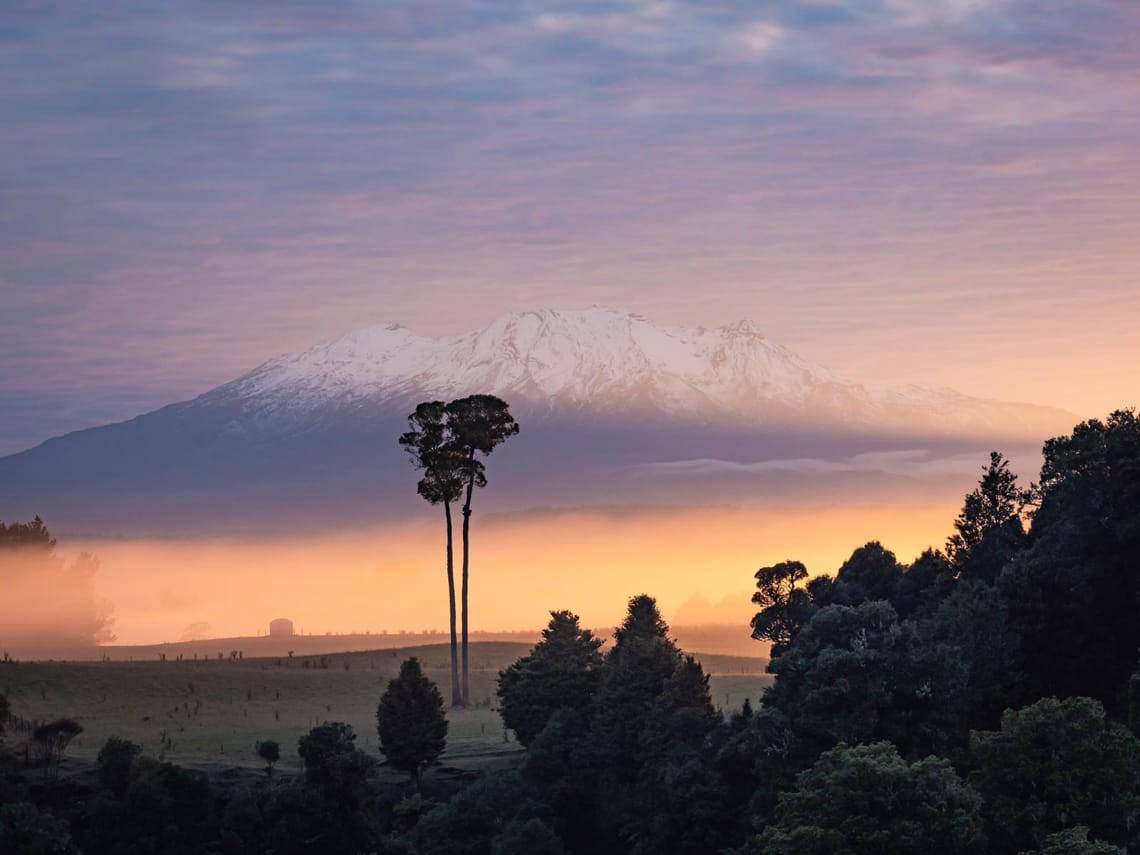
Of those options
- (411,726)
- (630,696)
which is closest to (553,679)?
(630,696)

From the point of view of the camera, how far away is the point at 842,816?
73.2m

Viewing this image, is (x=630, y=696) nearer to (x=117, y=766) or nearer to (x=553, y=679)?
(x=553, y=679)

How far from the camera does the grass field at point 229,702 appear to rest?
118500mm

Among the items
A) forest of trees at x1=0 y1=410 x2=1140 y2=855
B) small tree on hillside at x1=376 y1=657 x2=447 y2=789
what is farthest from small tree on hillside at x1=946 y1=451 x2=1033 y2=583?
small tree on hillside at x1=376 y1=657 x2=447 y2=789

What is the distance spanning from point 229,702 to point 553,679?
33.6 metres

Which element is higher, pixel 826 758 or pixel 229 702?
pixel 229 702

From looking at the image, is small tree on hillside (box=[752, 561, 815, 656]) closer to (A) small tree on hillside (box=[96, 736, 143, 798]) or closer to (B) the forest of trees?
(B) the forest of trees

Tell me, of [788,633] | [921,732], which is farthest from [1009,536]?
[921,732]

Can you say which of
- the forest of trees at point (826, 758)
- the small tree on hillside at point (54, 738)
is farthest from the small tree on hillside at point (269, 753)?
the small tree on hillside at point (54, 738)

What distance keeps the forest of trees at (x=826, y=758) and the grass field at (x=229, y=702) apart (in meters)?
12.3

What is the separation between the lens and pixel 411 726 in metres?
109

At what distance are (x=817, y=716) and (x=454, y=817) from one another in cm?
2235

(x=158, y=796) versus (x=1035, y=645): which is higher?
(x=1035, y=645)

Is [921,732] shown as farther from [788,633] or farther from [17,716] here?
[17,716]
